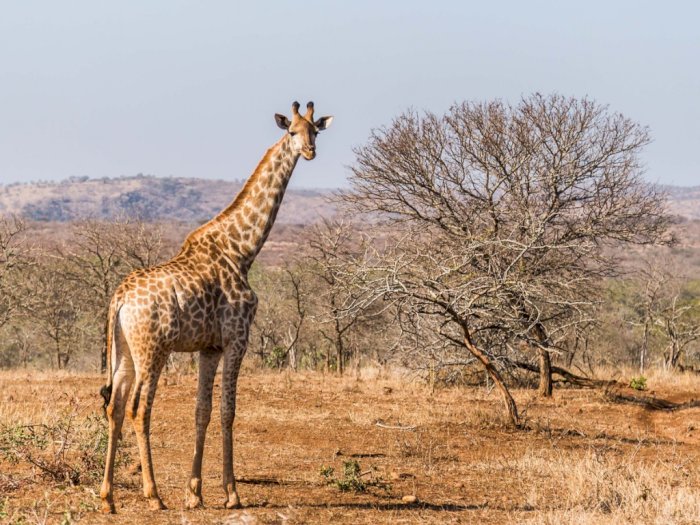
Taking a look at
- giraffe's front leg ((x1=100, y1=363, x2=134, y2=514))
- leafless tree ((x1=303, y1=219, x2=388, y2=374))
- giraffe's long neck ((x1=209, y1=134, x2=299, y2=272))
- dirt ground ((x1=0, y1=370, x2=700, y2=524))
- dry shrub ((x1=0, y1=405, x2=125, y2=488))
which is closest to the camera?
giraffe's front leg ((x1=100, y1=363, x2=134, y2=514))

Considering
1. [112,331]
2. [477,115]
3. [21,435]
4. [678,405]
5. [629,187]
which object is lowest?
[678,405]

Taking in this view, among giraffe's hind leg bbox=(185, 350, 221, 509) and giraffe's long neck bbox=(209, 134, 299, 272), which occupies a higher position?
giraffe's long neck bbox=(209, 134, 299, 272)

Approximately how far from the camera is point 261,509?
27.9 feet

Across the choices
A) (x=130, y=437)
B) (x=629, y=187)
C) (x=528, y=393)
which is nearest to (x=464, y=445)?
(x=130, y=437)

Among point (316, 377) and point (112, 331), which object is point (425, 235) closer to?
point (316, 377)

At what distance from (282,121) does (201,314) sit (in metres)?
2.24

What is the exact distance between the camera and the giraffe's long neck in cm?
930

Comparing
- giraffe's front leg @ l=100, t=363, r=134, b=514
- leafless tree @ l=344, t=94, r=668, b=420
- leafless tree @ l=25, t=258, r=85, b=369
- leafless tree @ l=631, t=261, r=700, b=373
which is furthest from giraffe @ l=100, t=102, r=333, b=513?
leafless tree @ l=25, t=258, r=85, b=369

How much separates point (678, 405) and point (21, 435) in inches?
612

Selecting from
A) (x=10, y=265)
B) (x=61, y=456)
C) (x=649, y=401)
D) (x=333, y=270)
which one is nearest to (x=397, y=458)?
(x=61, y=456)

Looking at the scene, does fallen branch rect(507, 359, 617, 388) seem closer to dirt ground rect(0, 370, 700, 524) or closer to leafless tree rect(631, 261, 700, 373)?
dirt ground rect(0, 370, 700, 524)

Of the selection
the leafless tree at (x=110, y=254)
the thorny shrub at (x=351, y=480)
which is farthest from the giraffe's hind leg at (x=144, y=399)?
the leafless tree at (x=110, y=254)

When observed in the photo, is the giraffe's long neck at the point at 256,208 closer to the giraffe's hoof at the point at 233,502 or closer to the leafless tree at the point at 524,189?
the giraffe's hoof at the point at 233,502

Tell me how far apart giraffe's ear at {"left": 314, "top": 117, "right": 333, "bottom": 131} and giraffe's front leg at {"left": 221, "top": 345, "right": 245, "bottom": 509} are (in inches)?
99.9
